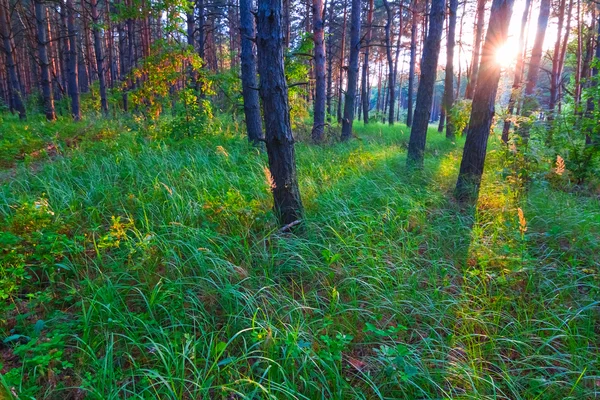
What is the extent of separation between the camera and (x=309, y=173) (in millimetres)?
5066

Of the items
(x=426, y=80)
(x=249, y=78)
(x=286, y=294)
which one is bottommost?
(x=286, y=294)

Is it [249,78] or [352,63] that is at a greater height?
[352,63]

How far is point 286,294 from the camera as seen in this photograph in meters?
2.32

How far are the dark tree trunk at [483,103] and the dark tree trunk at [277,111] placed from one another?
2.67 meters

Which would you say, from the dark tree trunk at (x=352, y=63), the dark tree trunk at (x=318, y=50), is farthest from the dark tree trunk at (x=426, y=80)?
the dark tree trunk at (x=352, y=63)

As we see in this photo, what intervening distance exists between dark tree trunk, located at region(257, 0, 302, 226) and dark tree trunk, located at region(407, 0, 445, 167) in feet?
11.6

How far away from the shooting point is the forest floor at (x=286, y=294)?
1690 millimetres

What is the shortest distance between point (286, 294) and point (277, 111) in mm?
1701

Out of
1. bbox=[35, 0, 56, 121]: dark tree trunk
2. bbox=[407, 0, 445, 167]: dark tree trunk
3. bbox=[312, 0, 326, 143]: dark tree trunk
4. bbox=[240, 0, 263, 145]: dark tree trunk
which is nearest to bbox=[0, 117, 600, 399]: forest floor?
bbox=[407, 0, 445, 167]: dark tree trunk

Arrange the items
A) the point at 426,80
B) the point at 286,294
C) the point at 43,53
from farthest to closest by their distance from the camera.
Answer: the point at 43,53 < the point at 426,80 < the point at 286,294

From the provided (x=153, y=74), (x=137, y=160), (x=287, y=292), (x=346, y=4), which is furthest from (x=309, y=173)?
(x=346, y=4)

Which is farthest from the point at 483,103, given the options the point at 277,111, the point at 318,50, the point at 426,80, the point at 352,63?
the point at 318,50

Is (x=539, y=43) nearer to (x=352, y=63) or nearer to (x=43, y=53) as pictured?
(x=352, y=63)

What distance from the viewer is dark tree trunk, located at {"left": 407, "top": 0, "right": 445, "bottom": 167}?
6.01m
